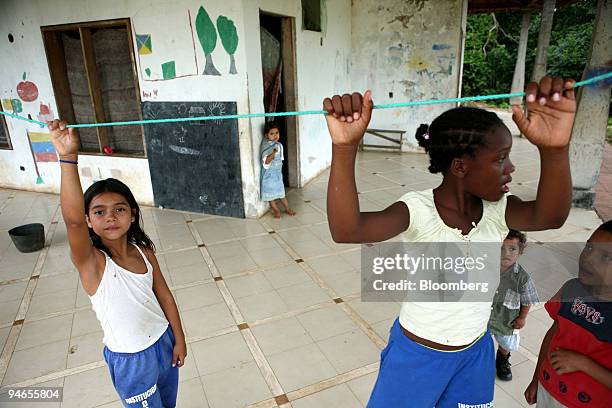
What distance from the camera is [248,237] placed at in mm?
→ 4035

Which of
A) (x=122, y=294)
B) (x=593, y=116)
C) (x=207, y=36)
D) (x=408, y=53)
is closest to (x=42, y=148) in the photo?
(x=207, y=36)

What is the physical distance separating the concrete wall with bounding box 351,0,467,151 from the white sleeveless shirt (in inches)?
259

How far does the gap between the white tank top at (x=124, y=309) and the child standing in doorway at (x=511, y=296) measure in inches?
60.2

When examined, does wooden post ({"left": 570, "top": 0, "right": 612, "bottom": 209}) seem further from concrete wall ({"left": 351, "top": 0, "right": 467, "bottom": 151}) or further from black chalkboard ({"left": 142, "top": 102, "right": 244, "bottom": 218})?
black chalkboard ({"left": 142, "top": 102, "right": 244, "bottom": 218})

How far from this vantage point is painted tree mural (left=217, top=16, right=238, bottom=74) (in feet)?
12.9

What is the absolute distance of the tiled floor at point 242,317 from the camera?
2107 millimetres

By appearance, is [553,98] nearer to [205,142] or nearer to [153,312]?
[153,312]

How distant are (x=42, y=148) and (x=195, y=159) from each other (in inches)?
101

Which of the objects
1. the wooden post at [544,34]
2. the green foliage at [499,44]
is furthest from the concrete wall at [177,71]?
the green foliage at [499,44]

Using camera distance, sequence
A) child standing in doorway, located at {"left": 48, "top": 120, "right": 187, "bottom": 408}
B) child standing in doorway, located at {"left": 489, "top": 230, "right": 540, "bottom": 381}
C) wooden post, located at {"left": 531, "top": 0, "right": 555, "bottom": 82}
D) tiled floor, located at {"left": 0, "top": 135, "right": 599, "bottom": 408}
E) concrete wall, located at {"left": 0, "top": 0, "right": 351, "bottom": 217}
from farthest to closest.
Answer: wooden post, located at {"left": 531, "top": 0, "right": 555, "bottom": 82} → concrete wall, located at {"left": 0, "top": 0, "right": 351, "bottom": 217} → tiled floor, located at {"left": 0, "top": 135, "right": 599, "bottom": 408} → child standing in doorway, located at {"left": 489, "top": 230, "right": 540, "bottom": 381} → child standing in doorway, located at {"left": 48, "top": 120, "right": 187, "bottom": 408}

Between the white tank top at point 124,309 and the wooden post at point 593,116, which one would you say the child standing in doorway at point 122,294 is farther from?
the wooden post at point 593,116

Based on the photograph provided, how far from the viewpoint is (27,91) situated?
5.22 m

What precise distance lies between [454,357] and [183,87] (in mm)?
4025

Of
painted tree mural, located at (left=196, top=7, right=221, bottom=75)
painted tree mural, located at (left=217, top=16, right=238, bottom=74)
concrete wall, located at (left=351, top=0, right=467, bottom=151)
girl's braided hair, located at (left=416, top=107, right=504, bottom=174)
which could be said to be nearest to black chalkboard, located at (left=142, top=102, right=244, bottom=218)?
painted tree mural, located at (left=196, top=7, right=221, bottom=75)
